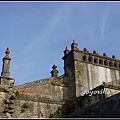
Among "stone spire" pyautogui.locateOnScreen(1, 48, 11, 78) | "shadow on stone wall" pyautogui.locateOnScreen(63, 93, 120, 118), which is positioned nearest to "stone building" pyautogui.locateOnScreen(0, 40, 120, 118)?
"stone spire" pyautogui.locateOnScreen(1, 48, 11, 78)

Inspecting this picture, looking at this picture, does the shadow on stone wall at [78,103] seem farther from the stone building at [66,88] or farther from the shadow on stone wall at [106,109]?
the shadow on stone wall at [106,109]

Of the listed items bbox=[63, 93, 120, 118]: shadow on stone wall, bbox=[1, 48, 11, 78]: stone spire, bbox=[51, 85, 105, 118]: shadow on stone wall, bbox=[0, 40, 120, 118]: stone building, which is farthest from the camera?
bbox=[1, 48, 11, 78]: stone spire

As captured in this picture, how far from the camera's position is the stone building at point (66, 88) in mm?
13227

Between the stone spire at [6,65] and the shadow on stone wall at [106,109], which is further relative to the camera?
the stone spire at [6,65]

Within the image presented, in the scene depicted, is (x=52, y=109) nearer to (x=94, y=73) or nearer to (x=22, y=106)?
(x=22, y=106)

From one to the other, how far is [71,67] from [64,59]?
1858 mm

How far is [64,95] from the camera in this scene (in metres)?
17.9

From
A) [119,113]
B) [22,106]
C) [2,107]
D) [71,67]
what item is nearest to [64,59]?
[71,67]

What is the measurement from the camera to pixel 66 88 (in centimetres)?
1834

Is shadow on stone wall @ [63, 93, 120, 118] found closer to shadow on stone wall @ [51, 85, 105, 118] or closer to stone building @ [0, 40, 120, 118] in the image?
stone building @ [0, 40, 120, 118]

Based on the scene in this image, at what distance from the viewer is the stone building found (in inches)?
521

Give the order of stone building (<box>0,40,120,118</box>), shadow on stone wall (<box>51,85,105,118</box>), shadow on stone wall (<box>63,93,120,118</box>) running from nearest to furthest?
shadow on stone wall (<box>63,93,120,118</box>) → shadow on stone wall (<box>51,85,105,118</box>) → stone building (<box>0,40,120,118</box>)

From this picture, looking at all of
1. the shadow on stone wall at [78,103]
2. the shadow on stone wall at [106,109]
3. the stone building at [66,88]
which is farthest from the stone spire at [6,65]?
the shadow on stone wall at [106,109]

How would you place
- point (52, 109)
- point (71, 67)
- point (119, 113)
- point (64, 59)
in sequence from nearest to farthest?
point (119, 113) → point (52, 109) → point (71, 67) → point (64, 59)
